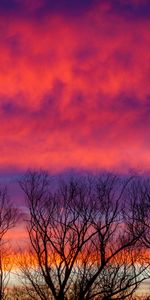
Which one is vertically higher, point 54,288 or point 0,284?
point 0,284

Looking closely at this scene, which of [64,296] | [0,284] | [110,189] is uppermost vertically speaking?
[110,189]

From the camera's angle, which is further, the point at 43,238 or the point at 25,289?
the point at 25,289

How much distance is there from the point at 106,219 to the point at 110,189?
1.81 m

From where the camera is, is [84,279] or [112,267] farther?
[112,267]

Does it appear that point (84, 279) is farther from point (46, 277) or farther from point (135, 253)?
point (135, 253)

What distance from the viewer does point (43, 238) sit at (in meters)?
26.0

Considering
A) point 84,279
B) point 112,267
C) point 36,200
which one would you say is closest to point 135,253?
point 112,267

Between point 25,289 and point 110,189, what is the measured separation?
27.8 feet

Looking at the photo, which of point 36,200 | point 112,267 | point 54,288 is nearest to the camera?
point 54,288

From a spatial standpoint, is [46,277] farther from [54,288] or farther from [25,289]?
[25,289]

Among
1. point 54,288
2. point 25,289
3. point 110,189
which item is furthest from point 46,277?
point 110,189

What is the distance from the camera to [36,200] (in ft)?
88.2

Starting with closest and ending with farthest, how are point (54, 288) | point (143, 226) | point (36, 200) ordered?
1. point (54, 288)
2. point (36, 200)
3. point (143, 226)

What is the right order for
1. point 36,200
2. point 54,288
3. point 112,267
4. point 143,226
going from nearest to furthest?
point 54,288, point 36,200, point 143,226, point 112,267
